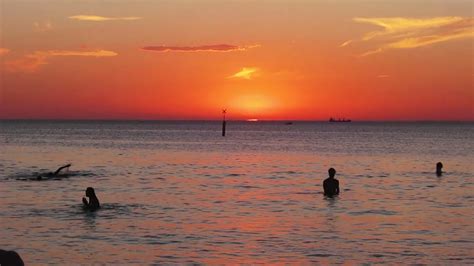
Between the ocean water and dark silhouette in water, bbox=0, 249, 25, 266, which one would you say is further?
the ocean water

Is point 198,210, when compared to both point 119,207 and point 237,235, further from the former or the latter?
point 237,235

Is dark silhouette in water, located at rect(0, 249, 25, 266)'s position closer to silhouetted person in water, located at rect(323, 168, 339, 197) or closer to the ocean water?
the ocean water

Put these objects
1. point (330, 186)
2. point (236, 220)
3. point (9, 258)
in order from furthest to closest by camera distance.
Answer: point (330, 186)
point (236, 220)
point (9, 258)

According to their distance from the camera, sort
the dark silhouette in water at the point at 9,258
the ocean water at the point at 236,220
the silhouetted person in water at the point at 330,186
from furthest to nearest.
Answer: the silhouetted person in water at the point at 330,186, the ocean water at the point at 236,220, the dark silhouette in water at the point at 9,258

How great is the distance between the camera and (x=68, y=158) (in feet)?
252

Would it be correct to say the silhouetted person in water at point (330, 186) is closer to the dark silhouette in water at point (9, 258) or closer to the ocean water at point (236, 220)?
the ocean water at point (236, 220)

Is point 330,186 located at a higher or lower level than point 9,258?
lower

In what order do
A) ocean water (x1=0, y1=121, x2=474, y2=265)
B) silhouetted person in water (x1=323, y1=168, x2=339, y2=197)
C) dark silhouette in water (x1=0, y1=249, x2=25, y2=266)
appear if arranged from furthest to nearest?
silhouetted person in water (x1=323, y1=168, x2=339, y2=197) → ocean water (x1=0, y1=121, x2=474, y2=265) → dark silhouette in water (x1=0, y1=249, x2=25, y2=266)

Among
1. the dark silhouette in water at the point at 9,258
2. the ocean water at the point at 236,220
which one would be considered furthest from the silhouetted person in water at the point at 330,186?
the dark silhouette in water at the point at 9,258

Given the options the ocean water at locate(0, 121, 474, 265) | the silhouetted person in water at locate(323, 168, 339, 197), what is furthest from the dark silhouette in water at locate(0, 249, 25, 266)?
the silhouetted person in water at locate(323, 168, 339, 197)

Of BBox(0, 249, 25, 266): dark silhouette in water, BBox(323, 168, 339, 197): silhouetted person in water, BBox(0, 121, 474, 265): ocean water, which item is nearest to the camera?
BBox(0, 249, 25, 266): dark silhouette in water

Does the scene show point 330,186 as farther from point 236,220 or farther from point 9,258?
point 9,258

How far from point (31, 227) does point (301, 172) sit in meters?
35.2

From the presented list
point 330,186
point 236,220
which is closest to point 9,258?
point 236,220
